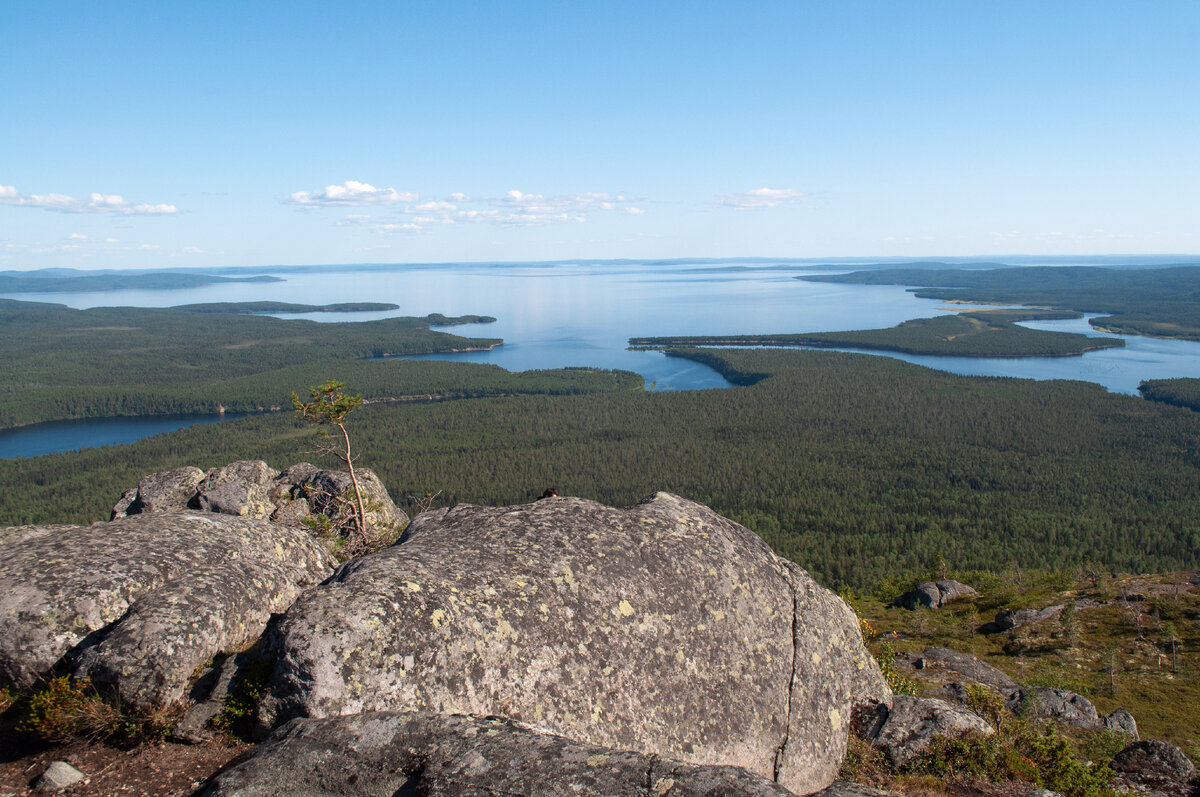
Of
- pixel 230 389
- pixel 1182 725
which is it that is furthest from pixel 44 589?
pixel 230 389

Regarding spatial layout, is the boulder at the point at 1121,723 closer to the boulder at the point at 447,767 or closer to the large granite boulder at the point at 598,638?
the large granite boulder at the point at 598,638

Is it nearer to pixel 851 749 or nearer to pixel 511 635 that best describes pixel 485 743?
pixel 511 635

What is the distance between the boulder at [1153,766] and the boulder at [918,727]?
701cm

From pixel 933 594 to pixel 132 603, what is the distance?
61.7 m

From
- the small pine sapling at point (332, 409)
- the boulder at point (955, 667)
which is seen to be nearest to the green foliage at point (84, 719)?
the small pine sapling at point (332, 409)

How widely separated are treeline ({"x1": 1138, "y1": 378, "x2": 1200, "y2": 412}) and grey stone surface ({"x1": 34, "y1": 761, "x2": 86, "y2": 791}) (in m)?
205

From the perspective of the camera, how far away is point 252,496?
2580cm

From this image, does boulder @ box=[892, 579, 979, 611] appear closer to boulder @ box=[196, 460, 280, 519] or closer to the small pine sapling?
the small pine sapling

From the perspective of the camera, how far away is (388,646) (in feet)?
30.0

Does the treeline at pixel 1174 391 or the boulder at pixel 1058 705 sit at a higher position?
the boulder at pixel 1058 705

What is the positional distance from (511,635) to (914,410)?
6489 inches

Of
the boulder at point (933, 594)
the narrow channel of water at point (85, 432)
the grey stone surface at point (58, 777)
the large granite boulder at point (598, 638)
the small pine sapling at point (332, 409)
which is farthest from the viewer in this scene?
the narrow channel of water at point (85, 432)

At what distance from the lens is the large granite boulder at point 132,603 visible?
945cm

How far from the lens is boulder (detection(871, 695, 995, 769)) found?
12.2m
